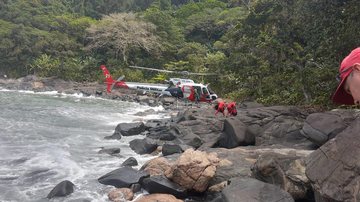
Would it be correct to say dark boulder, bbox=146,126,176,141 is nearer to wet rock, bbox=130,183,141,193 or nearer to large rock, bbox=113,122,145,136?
large rock, bbox=113,122,145,136

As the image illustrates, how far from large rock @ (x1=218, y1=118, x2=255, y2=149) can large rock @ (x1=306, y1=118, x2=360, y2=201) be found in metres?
6.51

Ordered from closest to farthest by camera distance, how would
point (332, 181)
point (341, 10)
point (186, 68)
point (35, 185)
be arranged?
point (332, 181) < point (35, 185) < point (341, 10) < point (186, 68)

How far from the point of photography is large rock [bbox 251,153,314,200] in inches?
308

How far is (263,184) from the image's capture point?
25.2 ft

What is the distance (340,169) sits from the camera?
19.4 ft

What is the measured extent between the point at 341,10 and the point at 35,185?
1192cm

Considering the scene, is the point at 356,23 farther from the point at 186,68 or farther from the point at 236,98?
the point at 186,68

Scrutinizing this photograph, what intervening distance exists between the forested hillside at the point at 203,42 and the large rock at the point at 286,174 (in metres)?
6.02

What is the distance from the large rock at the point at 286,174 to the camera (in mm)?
7824

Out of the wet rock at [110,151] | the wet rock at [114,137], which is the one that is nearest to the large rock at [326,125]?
the wet rock at [110,151]

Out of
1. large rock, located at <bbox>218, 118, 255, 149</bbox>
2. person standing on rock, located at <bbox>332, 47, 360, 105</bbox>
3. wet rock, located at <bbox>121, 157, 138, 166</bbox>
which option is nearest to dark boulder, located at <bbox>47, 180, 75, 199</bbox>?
wet rock, located at <bbox>121, 157, 138, 166</bbox>

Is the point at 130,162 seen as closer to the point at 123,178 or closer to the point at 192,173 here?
the point at 123,178

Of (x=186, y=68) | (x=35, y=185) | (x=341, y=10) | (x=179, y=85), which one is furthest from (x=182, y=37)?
(x=35, y=185)

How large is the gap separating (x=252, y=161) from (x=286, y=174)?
2.43m
